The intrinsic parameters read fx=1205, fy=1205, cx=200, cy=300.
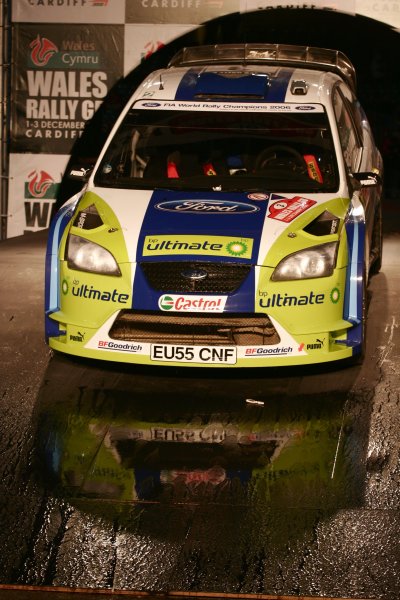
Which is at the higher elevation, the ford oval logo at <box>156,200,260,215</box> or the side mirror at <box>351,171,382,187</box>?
the side mirror at <box>351,171,382,187</box>

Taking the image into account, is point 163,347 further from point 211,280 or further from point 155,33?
point 155,33

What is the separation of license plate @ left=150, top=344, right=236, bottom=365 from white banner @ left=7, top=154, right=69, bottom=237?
291 inches

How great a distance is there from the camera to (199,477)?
5.41m

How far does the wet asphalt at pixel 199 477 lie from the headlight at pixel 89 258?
2.13 feet

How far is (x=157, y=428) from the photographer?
20.2 feet

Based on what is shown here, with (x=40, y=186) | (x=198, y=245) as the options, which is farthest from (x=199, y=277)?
(x=40, y=186)

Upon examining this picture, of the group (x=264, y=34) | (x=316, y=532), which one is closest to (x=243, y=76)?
(x=316, y=532)

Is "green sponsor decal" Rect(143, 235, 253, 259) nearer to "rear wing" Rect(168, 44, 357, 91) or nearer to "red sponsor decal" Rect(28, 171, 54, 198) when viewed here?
"rear wing" Rect(168, 44, 357, 91)

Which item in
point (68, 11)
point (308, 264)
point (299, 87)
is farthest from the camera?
point (68, 11)

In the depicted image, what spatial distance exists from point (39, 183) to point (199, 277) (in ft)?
24.4

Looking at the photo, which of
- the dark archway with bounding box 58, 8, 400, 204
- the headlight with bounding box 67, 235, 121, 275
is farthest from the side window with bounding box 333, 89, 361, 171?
the dark archway with bounding box 58, 8, 400, 204

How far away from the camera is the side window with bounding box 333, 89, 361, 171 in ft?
26.6

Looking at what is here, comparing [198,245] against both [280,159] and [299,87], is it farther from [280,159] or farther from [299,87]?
[299,87]

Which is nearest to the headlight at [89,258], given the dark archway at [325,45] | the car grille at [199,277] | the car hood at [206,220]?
the car hood at [206,220]
